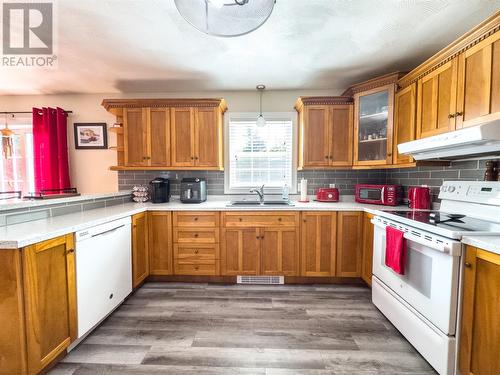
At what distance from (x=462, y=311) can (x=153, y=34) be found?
296 centimetres

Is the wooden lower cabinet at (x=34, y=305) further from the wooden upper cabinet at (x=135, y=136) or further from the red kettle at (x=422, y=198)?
the red kettle at (x=422, y=198)

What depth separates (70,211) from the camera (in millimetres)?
2094

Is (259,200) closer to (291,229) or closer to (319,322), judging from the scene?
(291,229)

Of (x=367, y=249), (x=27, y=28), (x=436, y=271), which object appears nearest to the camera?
→ (x=436, y=271)

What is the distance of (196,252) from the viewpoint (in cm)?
261

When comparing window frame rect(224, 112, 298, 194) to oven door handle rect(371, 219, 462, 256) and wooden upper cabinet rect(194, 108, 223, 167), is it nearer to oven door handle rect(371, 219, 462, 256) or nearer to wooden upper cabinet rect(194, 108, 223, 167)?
wooden upper cabinet rect(194, 108, 223, 167)

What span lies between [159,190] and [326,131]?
7.43ft

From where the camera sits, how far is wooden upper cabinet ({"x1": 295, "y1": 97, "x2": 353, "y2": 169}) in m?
2.78

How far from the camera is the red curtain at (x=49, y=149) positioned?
3080 millimetres

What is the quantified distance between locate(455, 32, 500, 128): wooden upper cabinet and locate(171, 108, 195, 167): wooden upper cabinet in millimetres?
2620

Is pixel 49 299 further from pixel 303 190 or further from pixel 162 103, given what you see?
pixel 303 190

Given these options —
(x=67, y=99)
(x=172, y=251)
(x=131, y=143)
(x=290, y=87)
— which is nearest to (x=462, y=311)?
(x=172, y=251)

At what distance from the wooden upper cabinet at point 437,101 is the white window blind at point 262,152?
1482mm

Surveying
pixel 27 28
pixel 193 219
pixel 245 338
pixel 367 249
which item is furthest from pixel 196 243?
pixel 27 28
